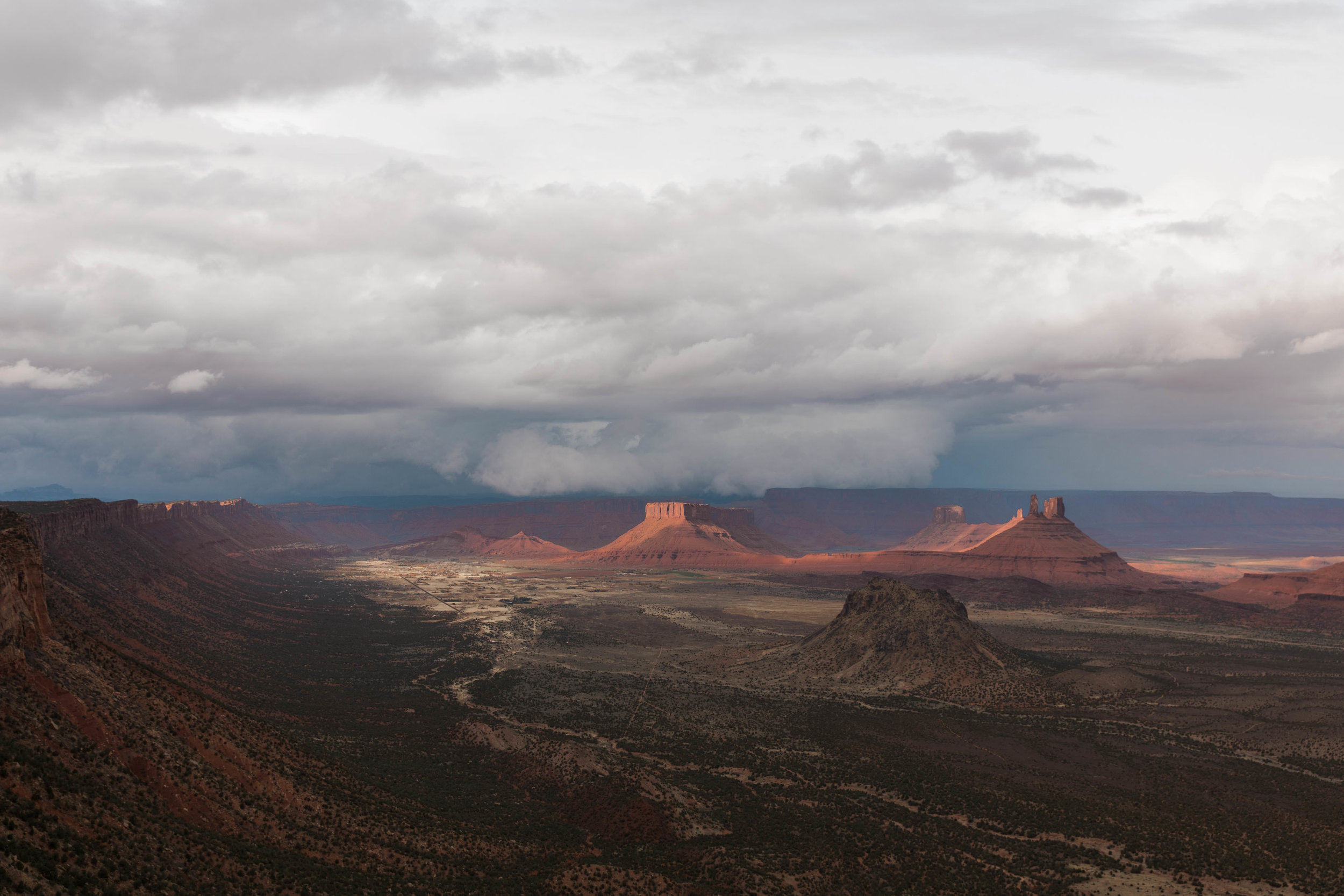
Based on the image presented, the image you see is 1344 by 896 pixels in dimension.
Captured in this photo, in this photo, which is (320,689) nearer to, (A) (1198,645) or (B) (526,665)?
(B) (526,665)

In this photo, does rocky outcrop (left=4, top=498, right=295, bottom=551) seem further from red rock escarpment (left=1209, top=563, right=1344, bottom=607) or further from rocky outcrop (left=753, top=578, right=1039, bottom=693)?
red rock escarpment (left=1209, top=563, right=1344, bottom=607)

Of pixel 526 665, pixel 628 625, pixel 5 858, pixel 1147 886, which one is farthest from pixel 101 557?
pixel 1147 886

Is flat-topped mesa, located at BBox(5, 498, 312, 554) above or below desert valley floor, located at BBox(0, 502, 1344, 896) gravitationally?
above

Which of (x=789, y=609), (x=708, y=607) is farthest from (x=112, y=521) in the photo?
(x=789, y=609)

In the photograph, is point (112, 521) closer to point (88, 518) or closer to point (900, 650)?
point (88, 518)

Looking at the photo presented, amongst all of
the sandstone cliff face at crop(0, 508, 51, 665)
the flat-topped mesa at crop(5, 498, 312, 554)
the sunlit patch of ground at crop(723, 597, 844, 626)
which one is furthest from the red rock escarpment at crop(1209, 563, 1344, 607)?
the flat-topped mesa at crop(5, 498, 312, 554)

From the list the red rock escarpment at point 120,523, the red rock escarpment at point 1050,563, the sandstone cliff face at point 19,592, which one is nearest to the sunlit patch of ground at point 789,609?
the red rock escarpment at point 1050,563
